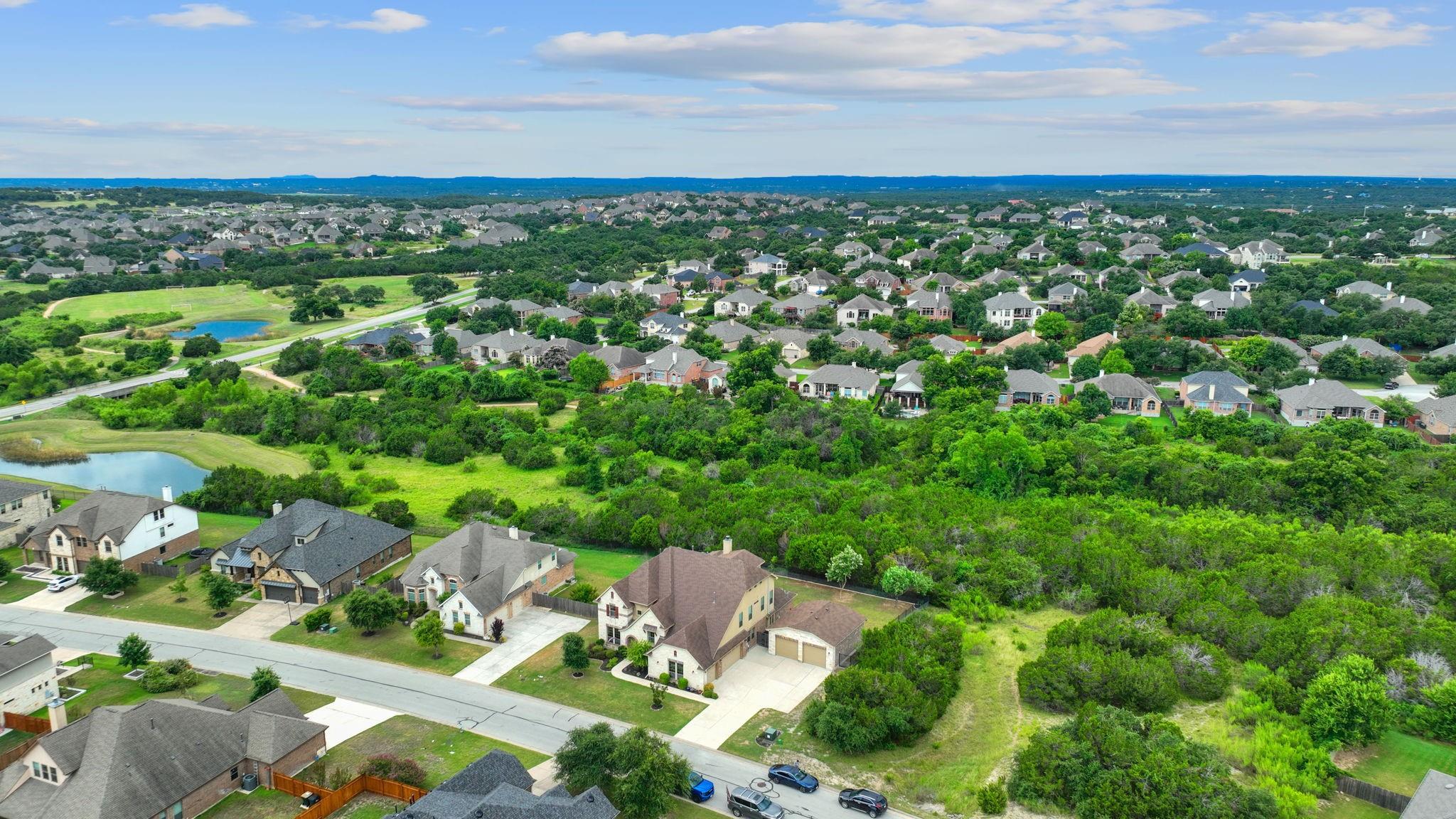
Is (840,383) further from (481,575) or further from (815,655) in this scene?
(815,655)

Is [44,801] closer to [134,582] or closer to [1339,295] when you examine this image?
[134,582]

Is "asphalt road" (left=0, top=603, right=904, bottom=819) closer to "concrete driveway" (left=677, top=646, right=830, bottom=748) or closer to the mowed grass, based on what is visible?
the mowed grass

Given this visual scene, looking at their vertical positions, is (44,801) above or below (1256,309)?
below

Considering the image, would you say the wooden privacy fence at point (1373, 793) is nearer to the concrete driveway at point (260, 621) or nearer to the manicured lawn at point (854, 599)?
the manicured lawn at point (854, 599)

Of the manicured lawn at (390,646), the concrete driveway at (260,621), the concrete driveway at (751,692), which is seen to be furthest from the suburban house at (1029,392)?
the concrete driveway at (260,621)

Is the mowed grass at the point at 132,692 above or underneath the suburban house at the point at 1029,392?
underneath

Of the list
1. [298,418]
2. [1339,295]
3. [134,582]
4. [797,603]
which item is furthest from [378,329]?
[1339,295]

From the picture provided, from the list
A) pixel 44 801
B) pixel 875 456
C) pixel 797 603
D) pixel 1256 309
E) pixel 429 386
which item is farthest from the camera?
pixel 1256 309

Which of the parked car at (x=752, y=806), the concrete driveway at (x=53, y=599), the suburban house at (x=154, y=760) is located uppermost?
the suburban house at (x=154, y=760)
